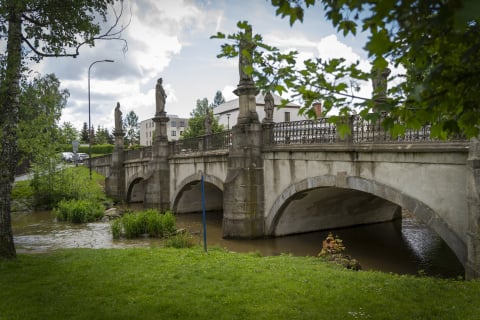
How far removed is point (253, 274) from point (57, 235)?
37.9 feet

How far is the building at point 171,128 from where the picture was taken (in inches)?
3324

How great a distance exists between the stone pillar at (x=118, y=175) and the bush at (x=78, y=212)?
393 inches

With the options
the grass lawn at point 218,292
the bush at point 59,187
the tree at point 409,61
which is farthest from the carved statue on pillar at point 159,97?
the tree at point 409,61

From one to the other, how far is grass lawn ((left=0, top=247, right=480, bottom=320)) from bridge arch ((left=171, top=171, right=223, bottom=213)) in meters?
12.1

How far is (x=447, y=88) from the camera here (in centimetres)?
243

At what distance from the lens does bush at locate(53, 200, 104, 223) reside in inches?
746

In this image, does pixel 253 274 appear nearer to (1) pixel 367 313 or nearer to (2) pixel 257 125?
(1) pixel 367 313

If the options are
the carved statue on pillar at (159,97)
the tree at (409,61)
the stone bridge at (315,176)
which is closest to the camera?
the tree at (409,61)

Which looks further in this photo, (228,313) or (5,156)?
(5,156)

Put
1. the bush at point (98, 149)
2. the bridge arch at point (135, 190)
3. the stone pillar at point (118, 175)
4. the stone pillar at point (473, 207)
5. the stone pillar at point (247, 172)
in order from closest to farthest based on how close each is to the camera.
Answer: the stone pillar at point (473, 207), the stone pillar at point (247, 172), the bridge arch at point (135, 190), the stone pillar at point (118, 175), the bush at point (98, 149)

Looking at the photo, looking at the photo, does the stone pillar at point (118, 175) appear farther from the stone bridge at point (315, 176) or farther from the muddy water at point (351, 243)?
the muddy water at point (351, 243)

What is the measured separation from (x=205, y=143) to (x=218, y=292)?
1309 centimetres

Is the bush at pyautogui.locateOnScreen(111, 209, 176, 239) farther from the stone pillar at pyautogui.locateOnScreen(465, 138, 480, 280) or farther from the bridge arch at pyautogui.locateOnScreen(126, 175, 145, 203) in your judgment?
the bridge arch at pyautogui.locateOnScreen(126, 175, 145, 203)

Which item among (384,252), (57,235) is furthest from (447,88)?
(57,235)
